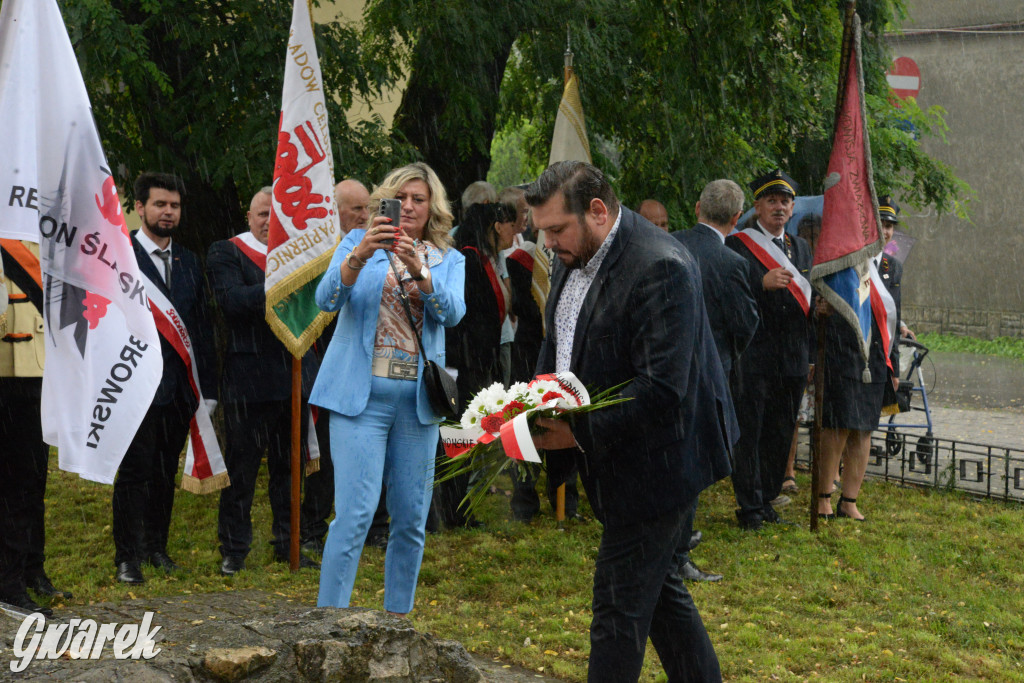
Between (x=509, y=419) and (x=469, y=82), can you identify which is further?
(x=469, y=82)

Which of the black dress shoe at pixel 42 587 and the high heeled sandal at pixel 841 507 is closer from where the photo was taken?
the black dress shoe at pixel 42 587

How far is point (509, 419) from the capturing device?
3.56 metres

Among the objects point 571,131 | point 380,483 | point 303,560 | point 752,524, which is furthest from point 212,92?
point 752,524

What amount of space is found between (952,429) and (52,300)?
10.9m

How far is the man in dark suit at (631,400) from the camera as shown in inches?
136

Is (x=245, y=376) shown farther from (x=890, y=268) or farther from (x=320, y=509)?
(x=890, y=268)

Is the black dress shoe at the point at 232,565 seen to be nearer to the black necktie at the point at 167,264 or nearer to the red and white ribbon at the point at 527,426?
the black necktie at the point at 167,264

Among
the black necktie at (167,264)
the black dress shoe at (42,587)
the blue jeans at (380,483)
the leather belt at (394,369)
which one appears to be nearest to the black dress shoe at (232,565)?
the black dress shoe at (42,587)

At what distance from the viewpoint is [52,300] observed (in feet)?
14.0

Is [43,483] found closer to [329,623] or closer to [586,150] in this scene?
[329,623]

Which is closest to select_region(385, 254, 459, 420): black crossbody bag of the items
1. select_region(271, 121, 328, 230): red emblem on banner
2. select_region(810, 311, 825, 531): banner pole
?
select_region(271, 121, 328, 230): red emblem on banner

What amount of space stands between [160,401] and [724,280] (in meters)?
3.57

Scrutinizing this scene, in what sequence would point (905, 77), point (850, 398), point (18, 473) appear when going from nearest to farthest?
point (18, 473), point (850, 398), point (905, 77)

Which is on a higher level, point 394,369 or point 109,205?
point 109,205
